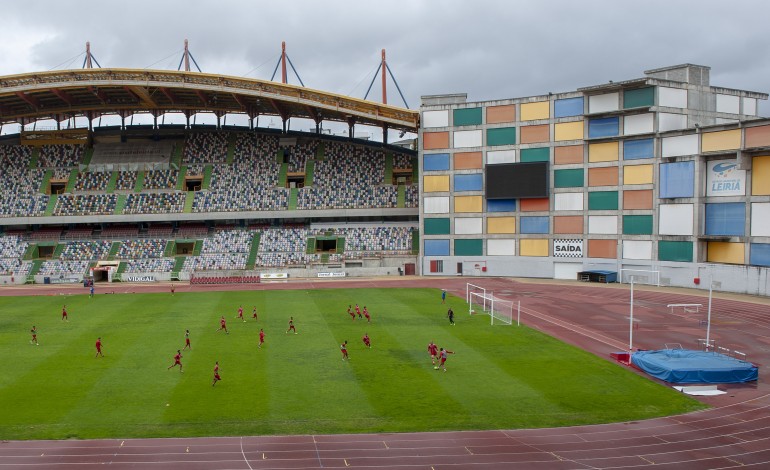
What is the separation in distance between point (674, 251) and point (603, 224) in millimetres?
7956

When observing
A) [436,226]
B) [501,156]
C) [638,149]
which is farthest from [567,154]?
[436,226]

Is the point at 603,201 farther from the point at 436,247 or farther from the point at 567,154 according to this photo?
the point at 436,247

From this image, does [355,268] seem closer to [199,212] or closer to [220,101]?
[199,212]

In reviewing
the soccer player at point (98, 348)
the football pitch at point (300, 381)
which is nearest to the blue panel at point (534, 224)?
the football pitch at point (300, 381)

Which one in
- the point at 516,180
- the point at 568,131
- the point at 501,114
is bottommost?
the point at 516,180

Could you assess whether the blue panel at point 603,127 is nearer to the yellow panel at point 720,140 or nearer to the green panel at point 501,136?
the green panel at point 501,136

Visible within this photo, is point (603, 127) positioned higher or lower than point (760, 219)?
higher

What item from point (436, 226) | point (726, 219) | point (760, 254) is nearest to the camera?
point (760, 254)

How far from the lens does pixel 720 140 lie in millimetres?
55844

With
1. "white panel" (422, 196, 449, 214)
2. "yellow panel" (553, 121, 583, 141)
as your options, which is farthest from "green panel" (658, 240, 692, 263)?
"white panel" (422, 196, 449, 214)

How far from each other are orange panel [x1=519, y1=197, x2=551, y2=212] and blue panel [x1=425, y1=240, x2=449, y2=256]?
990 cm

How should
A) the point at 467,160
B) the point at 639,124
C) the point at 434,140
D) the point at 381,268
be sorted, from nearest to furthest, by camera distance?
the point at 639,124 → the point at 467,160 → the point at 434,140 → the point at 381,268

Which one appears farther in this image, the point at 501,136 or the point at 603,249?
the point at 501,136

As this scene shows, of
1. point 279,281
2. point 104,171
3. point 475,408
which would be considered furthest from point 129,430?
point 104,171
